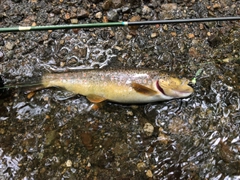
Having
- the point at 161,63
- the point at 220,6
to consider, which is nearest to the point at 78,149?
the point at 161,63

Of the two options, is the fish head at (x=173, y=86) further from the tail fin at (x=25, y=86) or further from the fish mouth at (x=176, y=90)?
the tail fin at (x=25, y=86)

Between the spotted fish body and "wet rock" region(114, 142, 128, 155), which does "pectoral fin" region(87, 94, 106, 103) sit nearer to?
the spotted fish body

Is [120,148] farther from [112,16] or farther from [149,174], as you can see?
[112,16]

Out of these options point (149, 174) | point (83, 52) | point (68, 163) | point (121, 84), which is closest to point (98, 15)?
point (83, 52)

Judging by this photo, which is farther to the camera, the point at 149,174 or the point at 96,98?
the point at 96,98

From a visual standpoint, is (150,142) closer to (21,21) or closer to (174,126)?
(174,126)

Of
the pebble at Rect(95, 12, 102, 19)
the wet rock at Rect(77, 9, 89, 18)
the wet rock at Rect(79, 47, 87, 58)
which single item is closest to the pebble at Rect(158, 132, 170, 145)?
the wet rock at Rect(79, 47, 87, 58)
